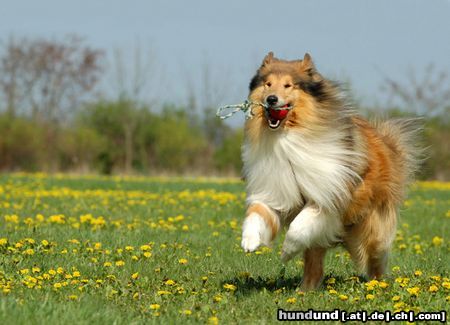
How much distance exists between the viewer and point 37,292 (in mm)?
5746


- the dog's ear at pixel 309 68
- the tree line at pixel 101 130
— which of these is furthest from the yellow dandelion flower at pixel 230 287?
the tree line at pixel 101 130

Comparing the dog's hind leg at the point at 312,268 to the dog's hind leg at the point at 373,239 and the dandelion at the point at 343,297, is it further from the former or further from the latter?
the dandelion at the point at 343,297

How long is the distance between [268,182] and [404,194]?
72.9 inches

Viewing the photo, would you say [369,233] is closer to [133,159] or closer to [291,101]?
[291,101]

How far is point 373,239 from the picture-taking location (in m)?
7.12

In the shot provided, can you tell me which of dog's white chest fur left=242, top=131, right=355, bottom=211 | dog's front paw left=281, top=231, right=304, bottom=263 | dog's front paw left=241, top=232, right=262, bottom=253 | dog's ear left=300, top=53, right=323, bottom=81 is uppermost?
dog's ear left=300, top=53, right=323, bottom=81

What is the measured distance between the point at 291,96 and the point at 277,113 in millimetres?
217

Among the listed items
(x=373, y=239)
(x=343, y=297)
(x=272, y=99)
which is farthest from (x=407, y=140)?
(x=343, y=297)

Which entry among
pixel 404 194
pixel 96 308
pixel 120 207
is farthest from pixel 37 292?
pixel 120 207

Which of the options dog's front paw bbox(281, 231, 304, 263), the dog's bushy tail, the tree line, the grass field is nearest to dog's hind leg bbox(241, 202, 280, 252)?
dog's front paw bbox(281, 231, 304, 263)

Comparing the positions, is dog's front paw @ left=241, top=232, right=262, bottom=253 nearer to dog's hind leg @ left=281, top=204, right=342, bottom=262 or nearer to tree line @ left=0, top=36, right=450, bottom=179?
dog's hind leg @ left=281, top=204, right=342, bottom=262

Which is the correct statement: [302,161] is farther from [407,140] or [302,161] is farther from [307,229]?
[407,140]

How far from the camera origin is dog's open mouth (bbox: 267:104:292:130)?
6.05 meters

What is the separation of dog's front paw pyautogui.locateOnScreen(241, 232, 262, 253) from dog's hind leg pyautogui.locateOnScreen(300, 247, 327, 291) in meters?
1.15
